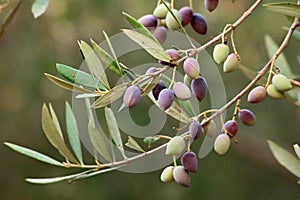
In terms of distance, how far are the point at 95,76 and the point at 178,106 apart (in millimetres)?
107

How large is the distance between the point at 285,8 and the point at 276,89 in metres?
0.07

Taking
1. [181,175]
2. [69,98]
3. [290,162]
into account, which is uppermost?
[181,175]

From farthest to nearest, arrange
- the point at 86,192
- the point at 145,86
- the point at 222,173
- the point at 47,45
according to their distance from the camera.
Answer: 1. the point at 222,173
2. the point at 86,192
3. the point at 47,45
4. the point at 145,86

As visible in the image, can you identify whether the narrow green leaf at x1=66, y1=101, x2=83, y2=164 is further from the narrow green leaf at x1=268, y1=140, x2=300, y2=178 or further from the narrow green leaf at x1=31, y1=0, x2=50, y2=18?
the narrow green leaf at x1=268, y1=140, x2=300, y2=178

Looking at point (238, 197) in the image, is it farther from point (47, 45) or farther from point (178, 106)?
point (178, 106)

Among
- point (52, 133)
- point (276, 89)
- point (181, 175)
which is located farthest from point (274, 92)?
point (52, 133)

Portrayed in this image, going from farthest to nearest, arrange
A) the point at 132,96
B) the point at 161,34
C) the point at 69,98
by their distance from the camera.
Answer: the point at 69,98 < the point at 161,34 < the point at 132,96

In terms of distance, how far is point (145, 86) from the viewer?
19.2 inches

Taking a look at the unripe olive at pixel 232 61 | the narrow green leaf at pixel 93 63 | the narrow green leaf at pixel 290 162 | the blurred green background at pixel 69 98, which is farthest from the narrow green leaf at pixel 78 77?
the blurred green background at pixel 69 98

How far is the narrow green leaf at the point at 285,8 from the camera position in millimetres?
517

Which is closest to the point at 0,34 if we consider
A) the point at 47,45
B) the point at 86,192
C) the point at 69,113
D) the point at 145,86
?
the point at 69,113

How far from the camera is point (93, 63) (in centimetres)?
50

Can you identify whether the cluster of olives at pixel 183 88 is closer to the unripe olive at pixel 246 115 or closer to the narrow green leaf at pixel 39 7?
the unripe olive at pixel 246 115

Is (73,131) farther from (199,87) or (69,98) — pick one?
(69,98)
